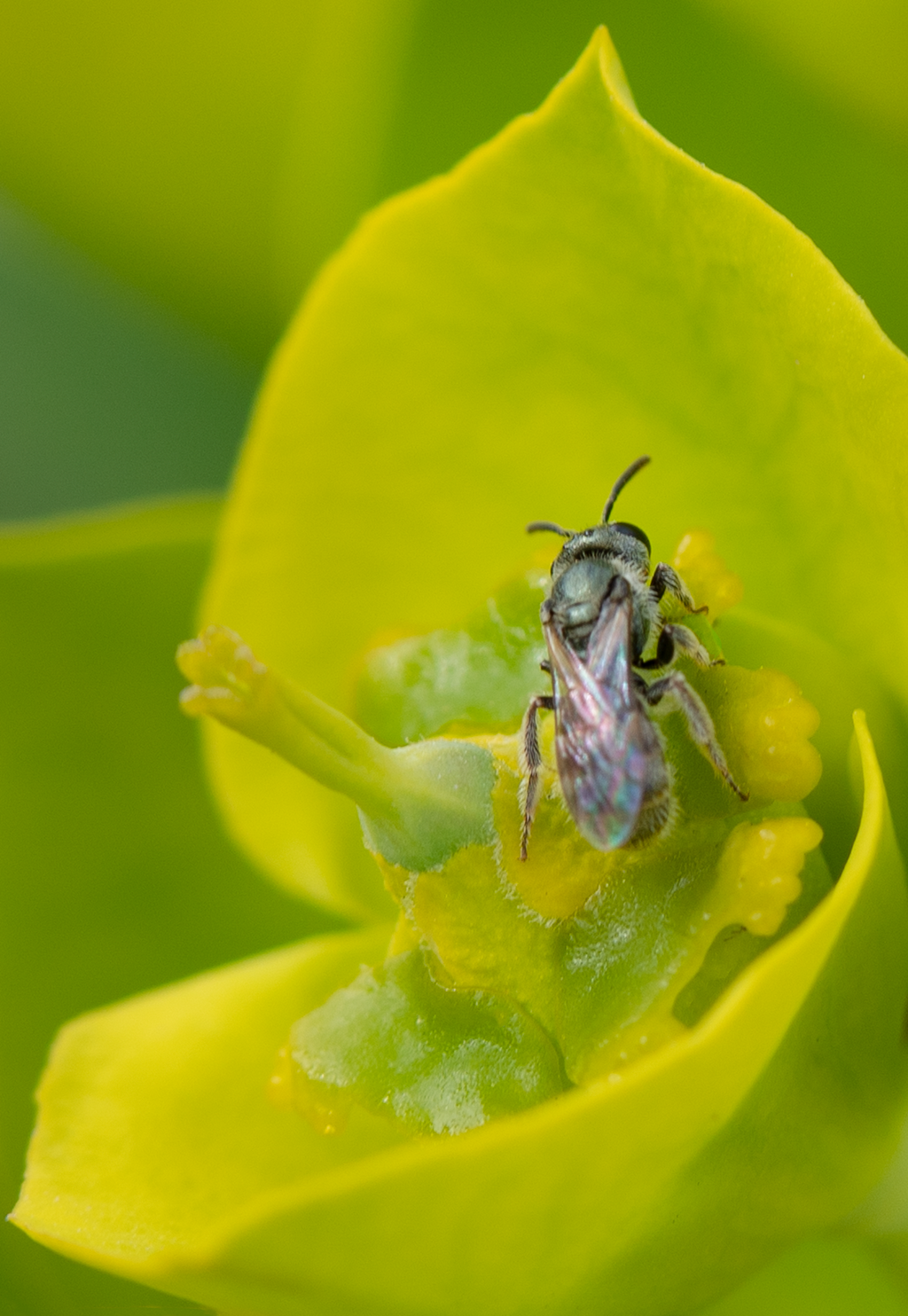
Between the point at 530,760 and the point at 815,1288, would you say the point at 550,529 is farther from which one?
the point at 815,1288

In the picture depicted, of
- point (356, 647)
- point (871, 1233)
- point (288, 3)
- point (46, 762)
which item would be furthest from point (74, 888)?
point (288, 3)

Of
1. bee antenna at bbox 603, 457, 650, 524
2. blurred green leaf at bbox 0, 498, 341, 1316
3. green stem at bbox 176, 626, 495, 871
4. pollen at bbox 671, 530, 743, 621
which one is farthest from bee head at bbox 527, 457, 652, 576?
blurred green leaf at bbox 0, 498, 341, 1316

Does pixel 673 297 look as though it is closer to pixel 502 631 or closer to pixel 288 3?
pixel 502 631

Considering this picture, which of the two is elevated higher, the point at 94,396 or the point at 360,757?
the point at 94,396

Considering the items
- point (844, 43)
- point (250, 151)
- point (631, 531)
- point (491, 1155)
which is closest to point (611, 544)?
point (631, 531)

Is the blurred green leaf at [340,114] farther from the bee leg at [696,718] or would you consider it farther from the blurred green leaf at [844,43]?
the bee leg at [696,718]

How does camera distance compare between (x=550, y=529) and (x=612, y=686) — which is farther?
(x=550, y=529)

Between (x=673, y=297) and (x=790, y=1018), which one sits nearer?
(x=790, y=1018)
